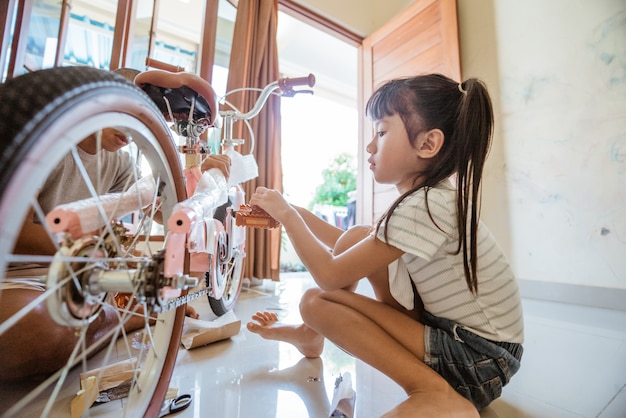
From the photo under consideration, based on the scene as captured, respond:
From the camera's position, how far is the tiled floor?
60 cm

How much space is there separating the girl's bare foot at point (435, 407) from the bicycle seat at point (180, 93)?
725mm

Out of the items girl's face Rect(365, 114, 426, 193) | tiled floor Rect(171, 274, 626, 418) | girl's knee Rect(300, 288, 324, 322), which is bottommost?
tiled floor Rect(171, 274, 626, 418)

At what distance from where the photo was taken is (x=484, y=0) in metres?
1.89

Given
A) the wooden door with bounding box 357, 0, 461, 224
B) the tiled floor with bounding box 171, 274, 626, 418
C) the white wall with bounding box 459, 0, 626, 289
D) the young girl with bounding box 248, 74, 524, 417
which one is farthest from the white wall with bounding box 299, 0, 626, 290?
the young girl with bounding box 248, 74, 524, 417

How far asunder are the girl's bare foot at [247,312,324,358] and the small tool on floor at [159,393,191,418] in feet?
0.84

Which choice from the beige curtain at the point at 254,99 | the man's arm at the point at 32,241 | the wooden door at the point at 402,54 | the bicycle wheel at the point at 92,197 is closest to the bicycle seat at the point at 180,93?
the bicycle wheel at the point at 92,197

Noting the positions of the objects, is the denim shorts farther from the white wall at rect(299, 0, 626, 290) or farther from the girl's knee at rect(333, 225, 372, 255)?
the white wall at rect(299, 0, 626, 290)

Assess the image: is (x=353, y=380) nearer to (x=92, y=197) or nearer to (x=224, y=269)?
(x=224, y=269)

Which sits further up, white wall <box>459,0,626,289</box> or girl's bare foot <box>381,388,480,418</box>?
white wall <box>459,0,626,289</box>

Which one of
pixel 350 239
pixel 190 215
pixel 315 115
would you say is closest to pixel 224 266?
pixel 350 239

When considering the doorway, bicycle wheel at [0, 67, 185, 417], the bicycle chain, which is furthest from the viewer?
the doorway

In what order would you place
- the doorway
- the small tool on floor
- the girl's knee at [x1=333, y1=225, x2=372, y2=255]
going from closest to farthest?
the small tool on floor, the girl's knee at [x1=333, y1=225, x2=372, y2=255], the doorway

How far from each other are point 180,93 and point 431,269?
0.65 meters

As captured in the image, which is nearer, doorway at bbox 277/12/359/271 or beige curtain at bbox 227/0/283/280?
beige curtain at bbox 227/0/283/280
